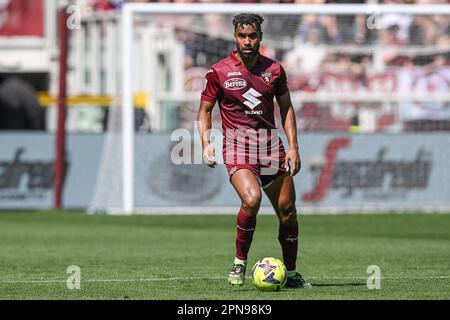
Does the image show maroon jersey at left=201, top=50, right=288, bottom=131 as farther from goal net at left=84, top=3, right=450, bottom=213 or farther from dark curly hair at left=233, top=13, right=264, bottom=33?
goal net at left=84, top=3, right=450, bottom=213

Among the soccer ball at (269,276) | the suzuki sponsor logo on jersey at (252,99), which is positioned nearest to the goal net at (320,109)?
the suzuki sponsor logo on jersey at (252,99)

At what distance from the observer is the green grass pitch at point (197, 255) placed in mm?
11227

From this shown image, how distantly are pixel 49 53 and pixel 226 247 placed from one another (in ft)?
73.7

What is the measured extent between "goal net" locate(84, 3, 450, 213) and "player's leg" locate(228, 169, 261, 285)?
40.5 feet

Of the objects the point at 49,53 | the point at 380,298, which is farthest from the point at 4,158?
the point at 380,298

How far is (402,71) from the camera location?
25.9m

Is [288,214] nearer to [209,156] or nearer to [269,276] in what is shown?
[269,276]

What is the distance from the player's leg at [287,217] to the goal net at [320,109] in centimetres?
1215

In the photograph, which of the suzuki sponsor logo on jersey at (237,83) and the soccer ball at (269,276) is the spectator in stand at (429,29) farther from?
the soccer ball at (269,276)

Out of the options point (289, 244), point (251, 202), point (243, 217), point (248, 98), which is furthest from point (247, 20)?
point (289, 244)

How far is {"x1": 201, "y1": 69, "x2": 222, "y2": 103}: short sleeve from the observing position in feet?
38.2

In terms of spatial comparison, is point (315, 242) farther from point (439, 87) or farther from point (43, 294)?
point (439, 87)
